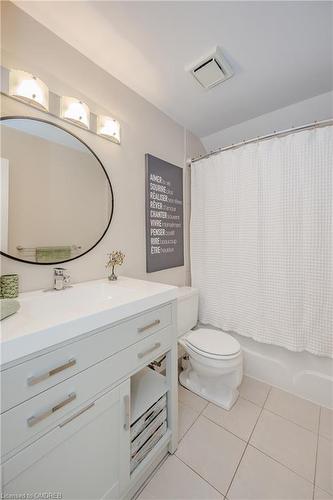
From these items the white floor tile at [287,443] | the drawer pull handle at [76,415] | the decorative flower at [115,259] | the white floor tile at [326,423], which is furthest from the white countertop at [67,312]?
the white floor tile at [326,423]

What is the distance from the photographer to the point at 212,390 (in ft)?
4.98

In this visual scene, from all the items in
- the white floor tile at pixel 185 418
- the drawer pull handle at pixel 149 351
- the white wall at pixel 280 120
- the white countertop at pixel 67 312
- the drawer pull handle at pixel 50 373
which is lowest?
the white floor tile at pixel 185 418

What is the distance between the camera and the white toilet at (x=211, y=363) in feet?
4.47

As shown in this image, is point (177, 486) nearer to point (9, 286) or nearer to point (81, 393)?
point (81, 393)

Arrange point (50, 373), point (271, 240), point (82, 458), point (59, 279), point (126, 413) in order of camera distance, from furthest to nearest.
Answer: point (271, 240)
point (59, 279)
point (126, 413)
point (82, 458)
point (50, 373)

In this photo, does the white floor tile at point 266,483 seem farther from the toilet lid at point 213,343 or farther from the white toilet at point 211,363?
the toilet lid at point 213,343

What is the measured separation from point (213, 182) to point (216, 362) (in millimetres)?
1499

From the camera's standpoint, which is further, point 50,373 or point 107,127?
point 107,127

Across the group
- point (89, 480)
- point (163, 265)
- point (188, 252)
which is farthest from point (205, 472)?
point (188, 252)

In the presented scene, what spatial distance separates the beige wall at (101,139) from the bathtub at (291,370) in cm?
93

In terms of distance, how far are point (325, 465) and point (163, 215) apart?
1834mm

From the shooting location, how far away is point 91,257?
4.13 feet

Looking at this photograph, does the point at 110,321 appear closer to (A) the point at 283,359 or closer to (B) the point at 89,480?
(B) the point at 89,480

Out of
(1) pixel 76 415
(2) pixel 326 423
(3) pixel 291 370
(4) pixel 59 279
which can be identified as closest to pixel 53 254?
(4) pixel 59 279
